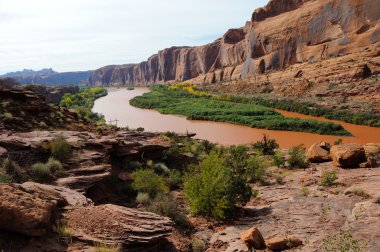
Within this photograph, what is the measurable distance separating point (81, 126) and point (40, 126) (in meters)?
4.12

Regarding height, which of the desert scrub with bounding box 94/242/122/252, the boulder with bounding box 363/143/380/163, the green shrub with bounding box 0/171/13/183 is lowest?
the desert scrub with bounding box 94/242/122/252

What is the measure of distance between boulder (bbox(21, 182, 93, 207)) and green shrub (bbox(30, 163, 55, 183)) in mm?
1689

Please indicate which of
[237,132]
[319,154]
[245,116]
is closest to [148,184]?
[319,154]

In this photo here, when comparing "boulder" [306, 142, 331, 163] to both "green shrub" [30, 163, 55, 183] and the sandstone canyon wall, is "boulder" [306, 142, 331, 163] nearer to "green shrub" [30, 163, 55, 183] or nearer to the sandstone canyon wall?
"green shrub" [30, 163, 55, 183]

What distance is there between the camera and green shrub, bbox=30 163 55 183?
37.7ft

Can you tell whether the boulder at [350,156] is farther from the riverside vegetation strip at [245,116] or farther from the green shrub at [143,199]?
the riverside vegetation strip at [245,116]

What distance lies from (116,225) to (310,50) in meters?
57.8

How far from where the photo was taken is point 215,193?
11.7m

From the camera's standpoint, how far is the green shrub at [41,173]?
37.7 feet

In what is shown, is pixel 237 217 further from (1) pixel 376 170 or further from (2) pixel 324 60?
(2) pixel 324 60

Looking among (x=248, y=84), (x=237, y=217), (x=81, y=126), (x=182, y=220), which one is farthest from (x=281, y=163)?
(x=248, y=84)

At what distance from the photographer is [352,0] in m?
51.3

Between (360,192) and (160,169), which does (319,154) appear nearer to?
(360,192)

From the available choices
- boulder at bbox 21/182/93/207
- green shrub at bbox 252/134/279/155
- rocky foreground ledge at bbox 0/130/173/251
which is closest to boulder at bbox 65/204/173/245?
rocky foreground ledge at bbox 0/130/173/251
